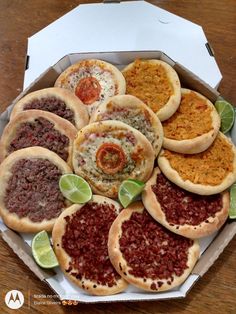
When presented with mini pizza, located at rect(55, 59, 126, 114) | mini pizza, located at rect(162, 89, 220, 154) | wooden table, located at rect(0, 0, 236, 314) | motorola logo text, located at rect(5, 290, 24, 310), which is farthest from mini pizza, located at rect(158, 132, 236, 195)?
motorola logo text, located at rect(5, 290, 24, 310)

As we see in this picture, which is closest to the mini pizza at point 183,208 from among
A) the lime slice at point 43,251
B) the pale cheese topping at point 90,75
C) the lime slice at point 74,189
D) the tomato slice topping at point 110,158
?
the tomato slice topping at point 110,158

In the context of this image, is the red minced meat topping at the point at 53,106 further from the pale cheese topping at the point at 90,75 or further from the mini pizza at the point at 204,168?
the mini pizza at the point at 204,168

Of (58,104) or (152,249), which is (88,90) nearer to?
(58,104)

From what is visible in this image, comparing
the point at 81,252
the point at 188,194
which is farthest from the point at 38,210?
the point at 188,194

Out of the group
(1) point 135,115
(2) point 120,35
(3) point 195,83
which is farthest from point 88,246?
(2) point 120,35

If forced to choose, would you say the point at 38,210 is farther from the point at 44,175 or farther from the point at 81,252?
the point at 81,252

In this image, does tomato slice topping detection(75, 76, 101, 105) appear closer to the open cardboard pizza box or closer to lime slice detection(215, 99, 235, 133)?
the open cardboard pizza box
